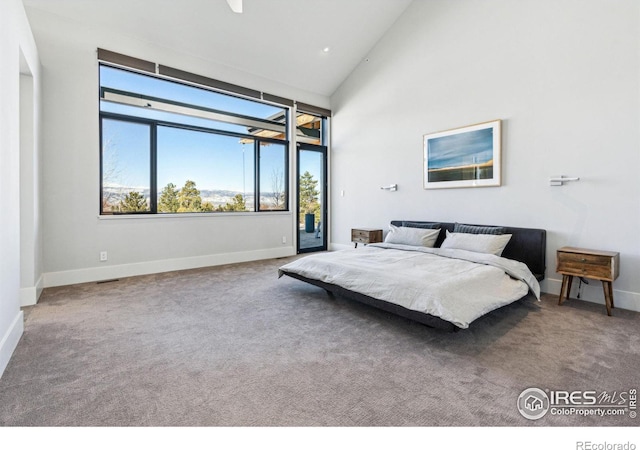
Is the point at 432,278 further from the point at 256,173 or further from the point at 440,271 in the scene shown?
the point at 256,173

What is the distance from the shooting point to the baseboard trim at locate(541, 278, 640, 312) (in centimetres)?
318

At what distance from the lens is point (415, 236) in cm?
446

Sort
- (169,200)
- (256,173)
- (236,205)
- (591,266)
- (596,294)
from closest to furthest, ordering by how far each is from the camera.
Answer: (591,266) < (596,294) < (169,200) < (236,205) < (256,173)

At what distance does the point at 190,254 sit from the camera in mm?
5062

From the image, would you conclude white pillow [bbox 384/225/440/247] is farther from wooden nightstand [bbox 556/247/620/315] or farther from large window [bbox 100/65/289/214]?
large window [bbox 100/65/289/214]

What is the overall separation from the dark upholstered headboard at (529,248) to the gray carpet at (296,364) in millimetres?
515

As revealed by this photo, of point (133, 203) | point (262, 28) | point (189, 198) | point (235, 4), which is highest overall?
point (262, 28)

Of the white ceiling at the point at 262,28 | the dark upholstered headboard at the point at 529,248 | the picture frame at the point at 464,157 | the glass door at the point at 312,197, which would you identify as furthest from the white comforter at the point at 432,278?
the white ceiling at the point at 262,28

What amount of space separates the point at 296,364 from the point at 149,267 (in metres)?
3.52

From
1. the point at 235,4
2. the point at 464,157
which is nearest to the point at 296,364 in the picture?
the point at 235,4

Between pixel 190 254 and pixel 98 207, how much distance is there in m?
1.40

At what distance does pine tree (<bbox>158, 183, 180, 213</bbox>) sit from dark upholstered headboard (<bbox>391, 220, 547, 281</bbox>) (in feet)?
15.3

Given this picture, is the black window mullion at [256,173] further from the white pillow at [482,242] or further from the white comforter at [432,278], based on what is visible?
the white pillow at [482,242]
